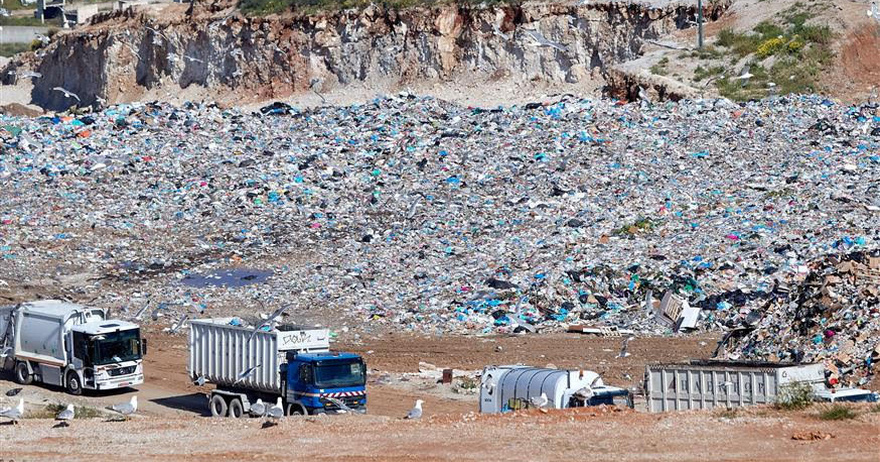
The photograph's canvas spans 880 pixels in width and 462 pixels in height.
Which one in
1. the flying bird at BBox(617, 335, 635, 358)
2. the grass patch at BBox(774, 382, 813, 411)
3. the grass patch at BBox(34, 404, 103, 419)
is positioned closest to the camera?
the grass patch at BBox(774, 382, 813, 411)

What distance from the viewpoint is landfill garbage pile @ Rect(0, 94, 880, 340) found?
23703 millimetres

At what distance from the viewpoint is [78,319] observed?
2030 cm

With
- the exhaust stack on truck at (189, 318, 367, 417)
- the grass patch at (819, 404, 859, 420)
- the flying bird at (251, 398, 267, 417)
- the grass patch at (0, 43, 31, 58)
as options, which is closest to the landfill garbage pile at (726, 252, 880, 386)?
the grass patch at (819, 404, 859, 420)

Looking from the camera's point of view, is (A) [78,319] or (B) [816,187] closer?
(A) [78,319]

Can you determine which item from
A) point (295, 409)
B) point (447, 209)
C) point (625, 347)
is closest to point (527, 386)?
point (295, 409)

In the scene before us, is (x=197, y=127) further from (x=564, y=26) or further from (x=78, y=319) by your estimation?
(x=78, y=319)

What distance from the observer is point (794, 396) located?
14352 millimetres

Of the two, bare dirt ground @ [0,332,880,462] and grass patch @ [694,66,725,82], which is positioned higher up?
grass patch @ [694,66,725,82]

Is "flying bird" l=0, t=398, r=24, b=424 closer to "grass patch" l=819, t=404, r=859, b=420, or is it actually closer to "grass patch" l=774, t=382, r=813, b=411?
"grass patch" l=774, t=382, r=813, b=411

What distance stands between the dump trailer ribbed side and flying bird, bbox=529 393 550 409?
3.24 metres

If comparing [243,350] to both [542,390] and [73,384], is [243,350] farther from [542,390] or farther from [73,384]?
[542,390]

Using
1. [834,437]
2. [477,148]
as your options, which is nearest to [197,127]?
[477,148]

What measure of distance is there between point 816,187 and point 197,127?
16811mm

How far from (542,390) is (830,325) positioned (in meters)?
4.38
